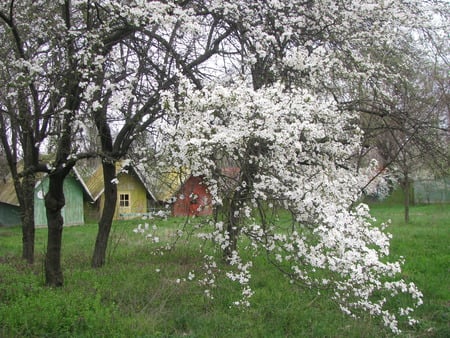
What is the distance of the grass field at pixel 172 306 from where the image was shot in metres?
6.10

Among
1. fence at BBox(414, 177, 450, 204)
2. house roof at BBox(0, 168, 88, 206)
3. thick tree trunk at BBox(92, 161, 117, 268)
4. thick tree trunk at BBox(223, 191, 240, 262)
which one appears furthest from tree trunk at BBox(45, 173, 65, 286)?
fence at BBox(414, 177, 450, 204)

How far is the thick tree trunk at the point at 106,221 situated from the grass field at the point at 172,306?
1.01ft

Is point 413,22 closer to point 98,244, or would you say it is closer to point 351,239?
point 351,239

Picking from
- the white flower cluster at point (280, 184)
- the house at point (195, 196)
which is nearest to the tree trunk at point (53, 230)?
the house at point (195, 196)

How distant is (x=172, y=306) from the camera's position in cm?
730

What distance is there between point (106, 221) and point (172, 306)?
3872 mm

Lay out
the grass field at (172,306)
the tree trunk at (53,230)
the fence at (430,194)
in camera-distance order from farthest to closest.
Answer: the fence at (430,194), the tree trunk at (53,230), the grass field at (172,306)

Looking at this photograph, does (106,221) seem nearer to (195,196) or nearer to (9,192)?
(195,196)

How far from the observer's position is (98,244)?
1041 centimetres

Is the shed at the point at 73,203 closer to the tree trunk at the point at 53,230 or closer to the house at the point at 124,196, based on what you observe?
the house at the point at 124,196

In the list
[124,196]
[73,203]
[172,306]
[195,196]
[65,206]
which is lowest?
[172,306]

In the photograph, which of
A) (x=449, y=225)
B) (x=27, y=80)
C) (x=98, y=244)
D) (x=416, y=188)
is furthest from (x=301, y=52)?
(x=416, y=188)

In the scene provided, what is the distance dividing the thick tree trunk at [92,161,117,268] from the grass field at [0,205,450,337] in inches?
12.2

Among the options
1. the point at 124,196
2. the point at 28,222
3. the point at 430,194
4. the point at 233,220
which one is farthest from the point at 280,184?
the point at 430,194
